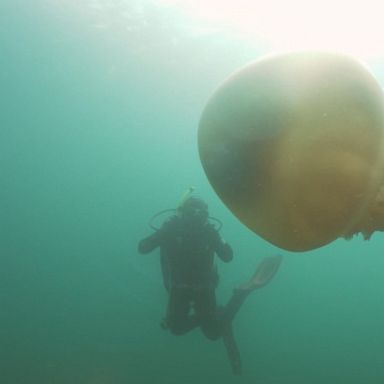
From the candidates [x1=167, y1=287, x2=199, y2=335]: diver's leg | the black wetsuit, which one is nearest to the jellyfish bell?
the black wetsuit

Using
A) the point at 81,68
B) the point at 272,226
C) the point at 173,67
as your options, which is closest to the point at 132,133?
the point at 81,68

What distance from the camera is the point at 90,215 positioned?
81625 millimetres

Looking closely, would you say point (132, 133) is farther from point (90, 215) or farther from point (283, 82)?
point (283, 82)

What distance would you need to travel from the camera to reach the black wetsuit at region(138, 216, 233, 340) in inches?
326

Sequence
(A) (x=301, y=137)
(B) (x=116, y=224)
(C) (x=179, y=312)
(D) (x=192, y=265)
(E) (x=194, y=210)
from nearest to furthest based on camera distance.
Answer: (A) (x=301, y=137), (E) (x=194, y=210), (D) (x=192, y=265), (C) (x=179, y=312), (B) (x=116, y=224)

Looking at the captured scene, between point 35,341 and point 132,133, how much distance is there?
26408 mm

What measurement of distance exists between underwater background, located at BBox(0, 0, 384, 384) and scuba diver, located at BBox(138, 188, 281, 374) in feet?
8.59

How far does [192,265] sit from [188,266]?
78mm

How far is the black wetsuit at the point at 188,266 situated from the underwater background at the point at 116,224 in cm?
295

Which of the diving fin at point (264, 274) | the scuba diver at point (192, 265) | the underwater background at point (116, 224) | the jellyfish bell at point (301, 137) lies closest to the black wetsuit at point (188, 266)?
the scuba diver at point (192, 265)

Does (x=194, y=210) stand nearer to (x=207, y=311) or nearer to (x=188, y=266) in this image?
(x=188, y=266)

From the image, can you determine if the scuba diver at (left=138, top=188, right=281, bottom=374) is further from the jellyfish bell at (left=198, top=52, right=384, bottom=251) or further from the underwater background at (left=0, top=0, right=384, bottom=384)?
the jellyfish bell at (left=198, top=52, right=384, bottom=251)

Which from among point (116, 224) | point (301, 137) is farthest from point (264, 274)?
point (116, 224)

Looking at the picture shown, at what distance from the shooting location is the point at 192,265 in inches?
336
